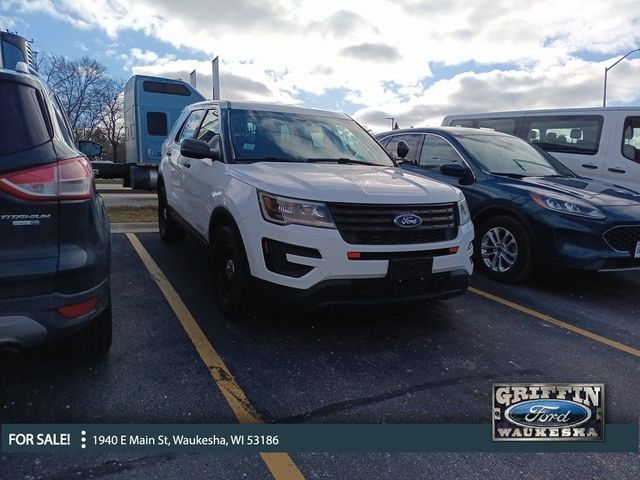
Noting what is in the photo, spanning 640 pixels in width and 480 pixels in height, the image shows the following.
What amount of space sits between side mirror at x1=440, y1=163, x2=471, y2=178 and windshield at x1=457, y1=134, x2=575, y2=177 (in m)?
0.26

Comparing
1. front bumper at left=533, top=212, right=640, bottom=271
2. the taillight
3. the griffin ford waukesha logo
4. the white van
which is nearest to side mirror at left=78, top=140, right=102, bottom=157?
the taillight

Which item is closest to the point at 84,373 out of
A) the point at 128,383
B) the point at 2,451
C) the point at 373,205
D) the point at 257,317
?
the point at 128,383

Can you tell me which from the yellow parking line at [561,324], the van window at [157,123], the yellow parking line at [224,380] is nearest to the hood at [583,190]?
the yellow parking line at [561,324]

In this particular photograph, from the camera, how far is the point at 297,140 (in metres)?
4.38

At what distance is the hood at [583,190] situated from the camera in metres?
4.78

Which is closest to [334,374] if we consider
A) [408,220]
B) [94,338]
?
[408,220]

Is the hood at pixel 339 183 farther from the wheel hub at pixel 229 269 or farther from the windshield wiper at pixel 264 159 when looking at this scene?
the wheel hub at pixel 229 269

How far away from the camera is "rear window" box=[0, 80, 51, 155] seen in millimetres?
2145

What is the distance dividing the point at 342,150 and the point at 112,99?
42126 mm

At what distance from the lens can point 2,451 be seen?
7.08 feet

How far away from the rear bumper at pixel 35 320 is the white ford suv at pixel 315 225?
1.25 metres

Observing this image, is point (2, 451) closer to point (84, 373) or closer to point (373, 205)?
point (84, 373)

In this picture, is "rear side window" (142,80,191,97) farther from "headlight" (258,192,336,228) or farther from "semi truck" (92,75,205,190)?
"headlight" (258,192,336,228)

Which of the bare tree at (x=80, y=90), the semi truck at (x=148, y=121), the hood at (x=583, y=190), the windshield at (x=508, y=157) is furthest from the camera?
the bare tree at (x=80, y=90)
